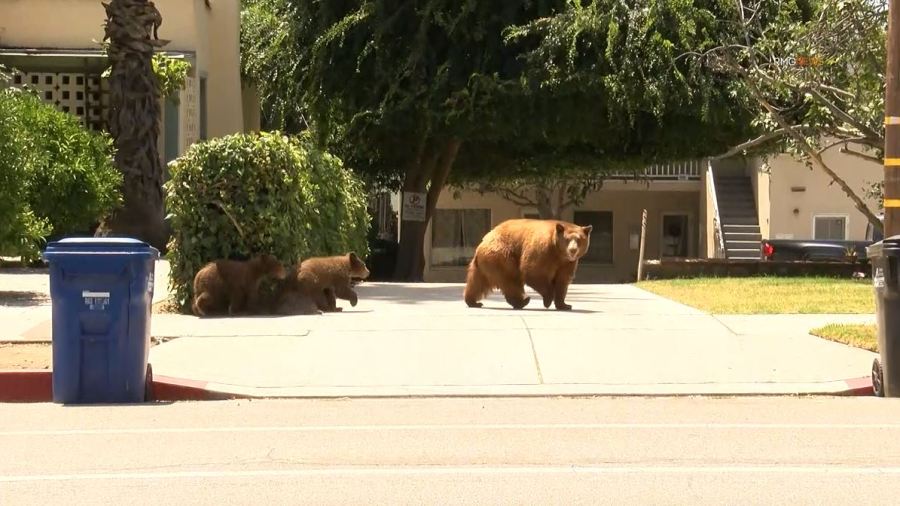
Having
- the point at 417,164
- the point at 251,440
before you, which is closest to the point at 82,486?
the point at 251,440

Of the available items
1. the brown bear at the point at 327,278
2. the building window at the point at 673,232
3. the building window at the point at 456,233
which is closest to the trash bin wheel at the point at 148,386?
the brown bear at the point at 327,278

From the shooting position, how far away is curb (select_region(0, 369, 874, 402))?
11242 millimetres

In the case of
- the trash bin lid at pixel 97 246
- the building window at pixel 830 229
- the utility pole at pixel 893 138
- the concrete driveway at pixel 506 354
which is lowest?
the concrete driveway at pixel 506 354

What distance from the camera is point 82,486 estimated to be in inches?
293

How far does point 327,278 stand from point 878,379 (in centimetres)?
705

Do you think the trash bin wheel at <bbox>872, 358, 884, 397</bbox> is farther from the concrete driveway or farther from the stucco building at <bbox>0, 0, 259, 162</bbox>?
the stucco building at <bbox>0, 0, 259, 162</bbox>

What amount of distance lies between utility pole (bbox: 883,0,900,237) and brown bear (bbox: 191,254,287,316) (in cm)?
663

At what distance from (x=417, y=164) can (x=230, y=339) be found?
1598cm

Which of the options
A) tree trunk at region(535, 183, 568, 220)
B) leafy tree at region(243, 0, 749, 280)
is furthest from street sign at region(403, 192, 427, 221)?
tree trunk at region(535, 183, 568, 220)

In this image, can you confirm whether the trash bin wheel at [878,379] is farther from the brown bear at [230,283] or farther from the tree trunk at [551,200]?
the tree trunk at [551,200]

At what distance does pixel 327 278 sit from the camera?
1614cm

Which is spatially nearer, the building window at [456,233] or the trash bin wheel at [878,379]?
the trash bin wheel at [878,379]

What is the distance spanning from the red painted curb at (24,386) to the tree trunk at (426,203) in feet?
59.4

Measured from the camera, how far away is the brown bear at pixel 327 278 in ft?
52.5
